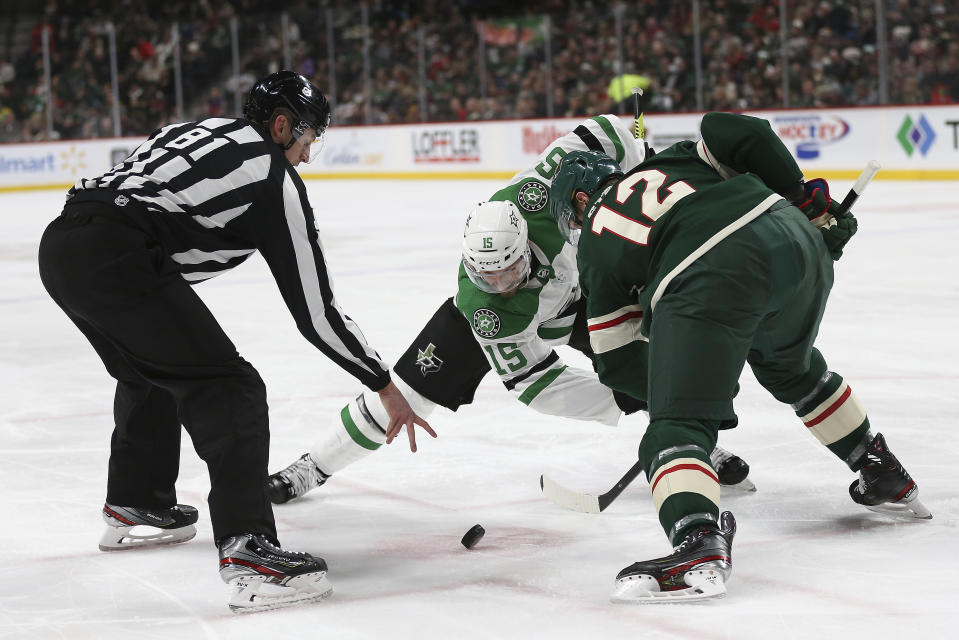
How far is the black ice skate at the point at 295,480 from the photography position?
3.63 meters

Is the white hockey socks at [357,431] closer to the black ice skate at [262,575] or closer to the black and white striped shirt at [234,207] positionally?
the black and white striped shirt at [234,207]

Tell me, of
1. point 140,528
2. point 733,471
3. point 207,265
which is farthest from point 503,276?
point 140,528

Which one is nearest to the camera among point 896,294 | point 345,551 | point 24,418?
point 345,551

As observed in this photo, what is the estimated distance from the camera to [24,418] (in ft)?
15.8

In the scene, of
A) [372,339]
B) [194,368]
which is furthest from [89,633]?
[372,339]

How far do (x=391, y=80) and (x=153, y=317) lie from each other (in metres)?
15.7

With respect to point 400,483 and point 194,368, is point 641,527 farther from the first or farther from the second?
point 194,368

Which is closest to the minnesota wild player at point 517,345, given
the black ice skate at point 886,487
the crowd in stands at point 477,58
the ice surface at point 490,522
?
the ice surface at point 490,522

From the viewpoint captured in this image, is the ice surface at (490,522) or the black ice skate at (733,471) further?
the black ice skate at (733,471)

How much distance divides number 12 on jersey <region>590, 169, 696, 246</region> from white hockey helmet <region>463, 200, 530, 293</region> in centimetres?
52

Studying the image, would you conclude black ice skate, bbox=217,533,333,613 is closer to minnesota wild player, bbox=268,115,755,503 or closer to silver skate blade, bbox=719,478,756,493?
minnesota wild player, bbox=268,115,755,503

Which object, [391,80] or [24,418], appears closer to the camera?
[24,418]

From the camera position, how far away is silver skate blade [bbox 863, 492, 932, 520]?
10.5ft

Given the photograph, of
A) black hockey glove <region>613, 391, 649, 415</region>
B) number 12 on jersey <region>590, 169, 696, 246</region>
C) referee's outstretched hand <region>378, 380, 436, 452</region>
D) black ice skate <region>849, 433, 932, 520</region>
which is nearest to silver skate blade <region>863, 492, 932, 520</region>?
black ice skate <region>849, 433, 932, 520</region>
